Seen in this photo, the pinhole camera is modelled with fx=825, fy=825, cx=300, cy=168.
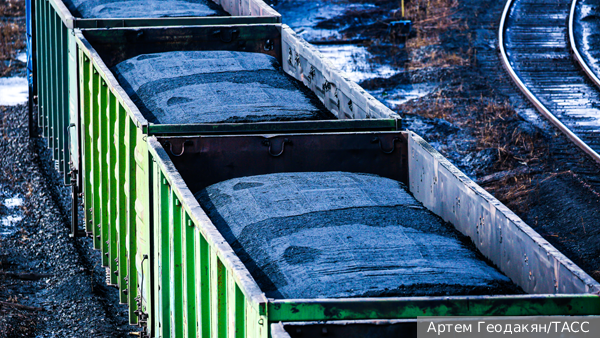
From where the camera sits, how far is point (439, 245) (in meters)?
4.57

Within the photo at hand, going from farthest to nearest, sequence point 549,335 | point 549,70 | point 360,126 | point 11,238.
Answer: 1. point 549,70
2. point 11,238
3. point 360,126
4. point 549,335

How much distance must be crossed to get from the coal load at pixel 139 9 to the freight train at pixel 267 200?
21cm

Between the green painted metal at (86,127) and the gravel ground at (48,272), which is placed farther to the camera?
the green painted metal at (86,127)

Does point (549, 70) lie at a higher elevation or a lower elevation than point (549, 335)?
lower

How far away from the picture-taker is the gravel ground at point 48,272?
8188 mm

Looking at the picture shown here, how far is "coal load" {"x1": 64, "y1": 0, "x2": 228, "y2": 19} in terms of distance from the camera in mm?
10305

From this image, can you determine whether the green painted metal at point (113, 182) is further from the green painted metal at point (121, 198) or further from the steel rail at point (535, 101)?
the steel rail at point (535, 101)

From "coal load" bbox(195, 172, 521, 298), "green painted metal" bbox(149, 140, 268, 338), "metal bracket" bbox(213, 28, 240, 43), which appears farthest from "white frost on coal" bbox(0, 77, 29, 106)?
"coal load" bbox(195, 172, 521, 298)

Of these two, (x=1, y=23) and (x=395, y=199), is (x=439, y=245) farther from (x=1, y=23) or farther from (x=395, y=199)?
(x=1, y=23)

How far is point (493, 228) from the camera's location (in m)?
4.68

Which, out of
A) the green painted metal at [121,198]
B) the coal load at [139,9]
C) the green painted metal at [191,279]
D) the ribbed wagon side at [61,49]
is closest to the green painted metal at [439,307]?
the green painted metal at [191,279]

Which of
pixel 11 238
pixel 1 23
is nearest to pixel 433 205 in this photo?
pixel 11 238

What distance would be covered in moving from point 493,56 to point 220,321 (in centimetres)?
1476

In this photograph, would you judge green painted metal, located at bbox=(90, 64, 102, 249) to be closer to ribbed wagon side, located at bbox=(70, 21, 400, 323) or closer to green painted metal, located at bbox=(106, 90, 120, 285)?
ribbed wagon side, located at bbox=(70, 21, 400, 323)
